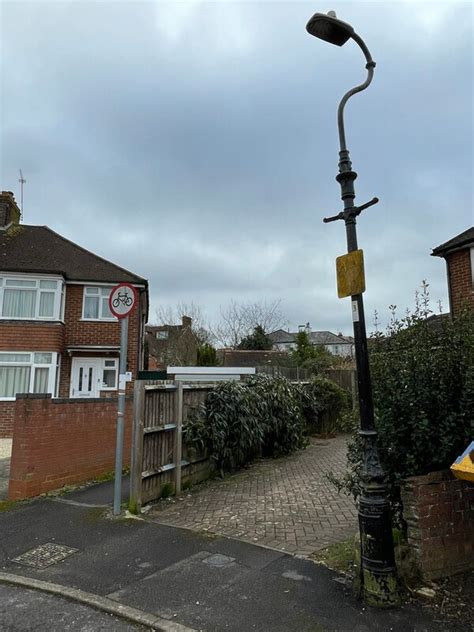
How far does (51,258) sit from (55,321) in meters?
3.02

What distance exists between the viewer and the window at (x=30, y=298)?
53.9 ft

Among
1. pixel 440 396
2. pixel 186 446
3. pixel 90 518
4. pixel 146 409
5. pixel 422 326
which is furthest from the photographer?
pixel 186 446

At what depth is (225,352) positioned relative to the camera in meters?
31.3

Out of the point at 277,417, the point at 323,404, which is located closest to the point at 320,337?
the point at 323,404

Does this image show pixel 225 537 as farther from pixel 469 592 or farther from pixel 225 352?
pixel 225 352

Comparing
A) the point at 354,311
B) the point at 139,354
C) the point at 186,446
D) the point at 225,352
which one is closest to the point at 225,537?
the point at 186,446

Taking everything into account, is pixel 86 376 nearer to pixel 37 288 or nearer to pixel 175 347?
pixel 37 288

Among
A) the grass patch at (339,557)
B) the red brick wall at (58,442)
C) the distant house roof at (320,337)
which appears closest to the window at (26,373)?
the red brick wall at (58,442)

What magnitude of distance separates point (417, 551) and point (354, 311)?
81.1 inches

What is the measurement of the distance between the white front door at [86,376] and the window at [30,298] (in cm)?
201

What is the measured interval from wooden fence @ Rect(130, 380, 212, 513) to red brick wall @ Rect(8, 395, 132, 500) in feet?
5.75

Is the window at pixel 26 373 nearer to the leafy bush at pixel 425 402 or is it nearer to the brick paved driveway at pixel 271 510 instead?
the brick paved driveway at pixel 271 510

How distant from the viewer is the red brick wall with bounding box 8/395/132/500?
6.78m

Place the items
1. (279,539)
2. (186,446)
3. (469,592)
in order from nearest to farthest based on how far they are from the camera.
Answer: (469,592)
(279,539)
(186,446)
